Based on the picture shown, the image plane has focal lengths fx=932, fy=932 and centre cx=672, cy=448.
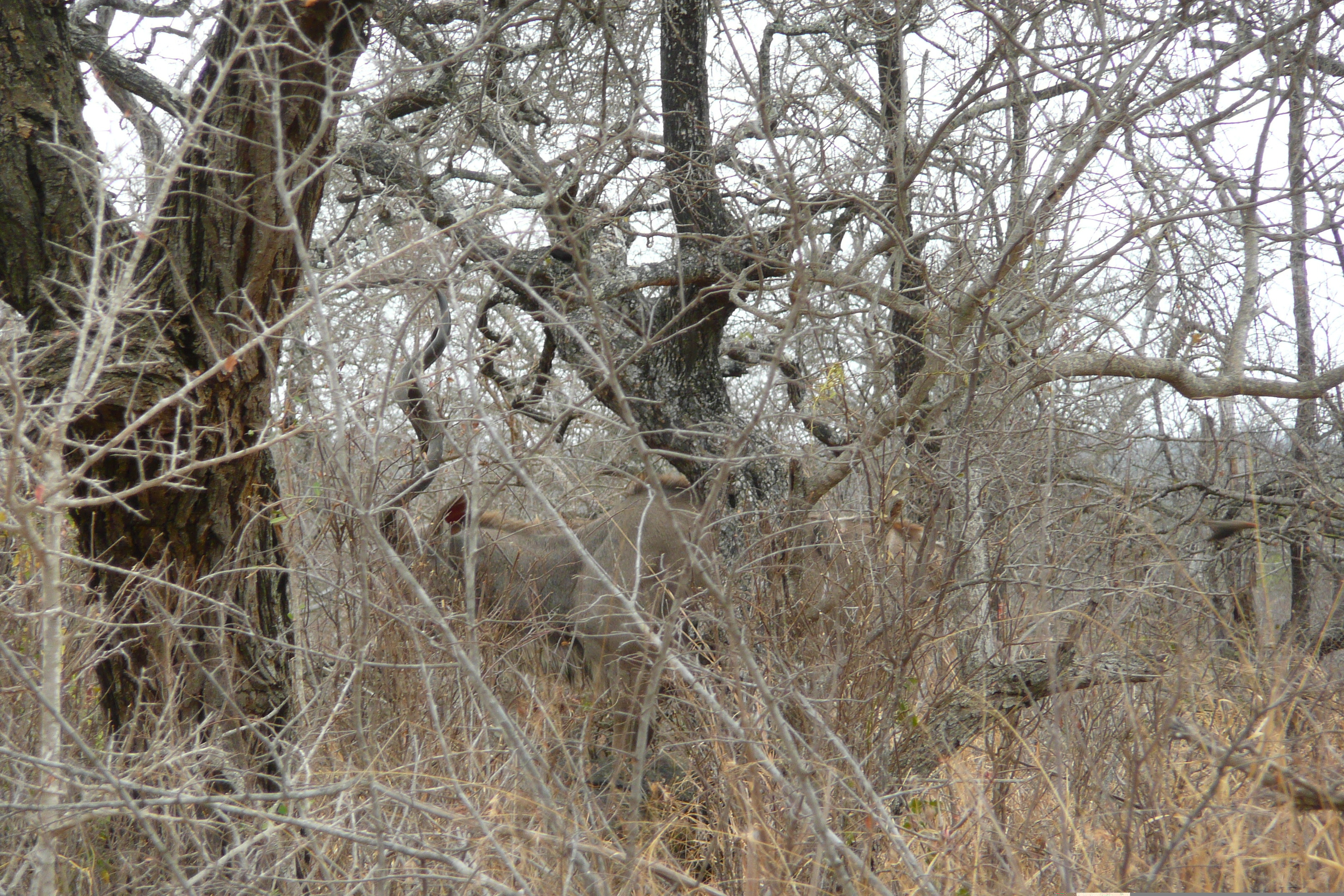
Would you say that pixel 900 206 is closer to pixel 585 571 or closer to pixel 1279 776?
pixel 585 571

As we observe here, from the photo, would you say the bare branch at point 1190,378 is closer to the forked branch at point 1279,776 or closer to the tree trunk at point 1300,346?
the tree trunk at point 1300,346

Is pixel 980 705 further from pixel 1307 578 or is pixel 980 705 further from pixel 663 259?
pixel 1307 578

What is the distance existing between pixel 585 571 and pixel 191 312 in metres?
2.37

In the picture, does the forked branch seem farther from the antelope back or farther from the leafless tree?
the antelope back

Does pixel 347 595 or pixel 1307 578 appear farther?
pixel 1307 578

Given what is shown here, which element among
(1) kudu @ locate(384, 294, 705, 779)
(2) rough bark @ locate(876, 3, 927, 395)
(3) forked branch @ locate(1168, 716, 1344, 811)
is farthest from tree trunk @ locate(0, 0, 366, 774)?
(3) forked branch @ locate(1168, 716, 1344, 811)

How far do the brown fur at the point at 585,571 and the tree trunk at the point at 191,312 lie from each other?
89cm

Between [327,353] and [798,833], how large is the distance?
67.2 inches

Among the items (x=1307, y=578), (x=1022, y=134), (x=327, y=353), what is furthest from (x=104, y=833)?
(x=1307, y=578)

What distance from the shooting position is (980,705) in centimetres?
332

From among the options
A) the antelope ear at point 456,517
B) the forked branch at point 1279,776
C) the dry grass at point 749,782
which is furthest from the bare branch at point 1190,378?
the antelope ear at point 456,517

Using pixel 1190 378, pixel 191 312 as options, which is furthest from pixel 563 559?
pixel 1190 378

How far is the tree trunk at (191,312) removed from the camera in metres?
3.36

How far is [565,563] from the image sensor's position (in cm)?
607
